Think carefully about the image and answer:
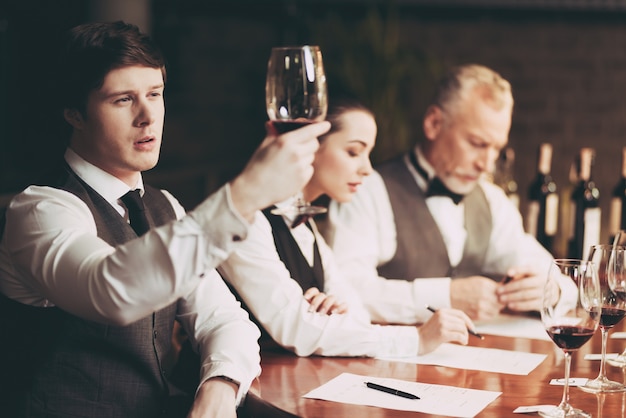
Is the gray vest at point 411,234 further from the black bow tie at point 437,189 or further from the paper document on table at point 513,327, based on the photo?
the paper document on table at point 513,327

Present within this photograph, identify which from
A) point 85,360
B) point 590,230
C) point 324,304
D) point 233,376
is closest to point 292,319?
point 324,304

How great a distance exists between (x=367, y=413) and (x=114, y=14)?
14.5ft

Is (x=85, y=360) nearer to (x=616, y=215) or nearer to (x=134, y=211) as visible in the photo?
(x=134, y=211)

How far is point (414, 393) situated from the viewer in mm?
1808

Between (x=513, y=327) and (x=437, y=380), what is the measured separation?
26.8 inches

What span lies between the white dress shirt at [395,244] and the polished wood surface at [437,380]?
394mm

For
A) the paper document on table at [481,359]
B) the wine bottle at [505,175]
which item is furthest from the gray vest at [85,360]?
the wine bottle at [505,175]

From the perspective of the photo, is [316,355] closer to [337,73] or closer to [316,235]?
[316,235]

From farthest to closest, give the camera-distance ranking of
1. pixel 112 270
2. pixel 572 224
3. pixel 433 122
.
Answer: pixel 572 224 → pixel 433 122 → pixel 112 270

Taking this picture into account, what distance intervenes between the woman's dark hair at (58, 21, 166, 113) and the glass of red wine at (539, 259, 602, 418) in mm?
972

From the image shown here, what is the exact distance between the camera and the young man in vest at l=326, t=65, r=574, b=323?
303 cm

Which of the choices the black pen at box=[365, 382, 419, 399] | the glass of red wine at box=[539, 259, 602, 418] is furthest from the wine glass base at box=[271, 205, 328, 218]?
the glass of red wine at box=[539, 259, 602, 418]

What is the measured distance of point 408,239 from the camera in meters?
3.20

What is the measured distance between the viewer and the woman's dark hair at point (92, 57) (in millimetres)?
1828
